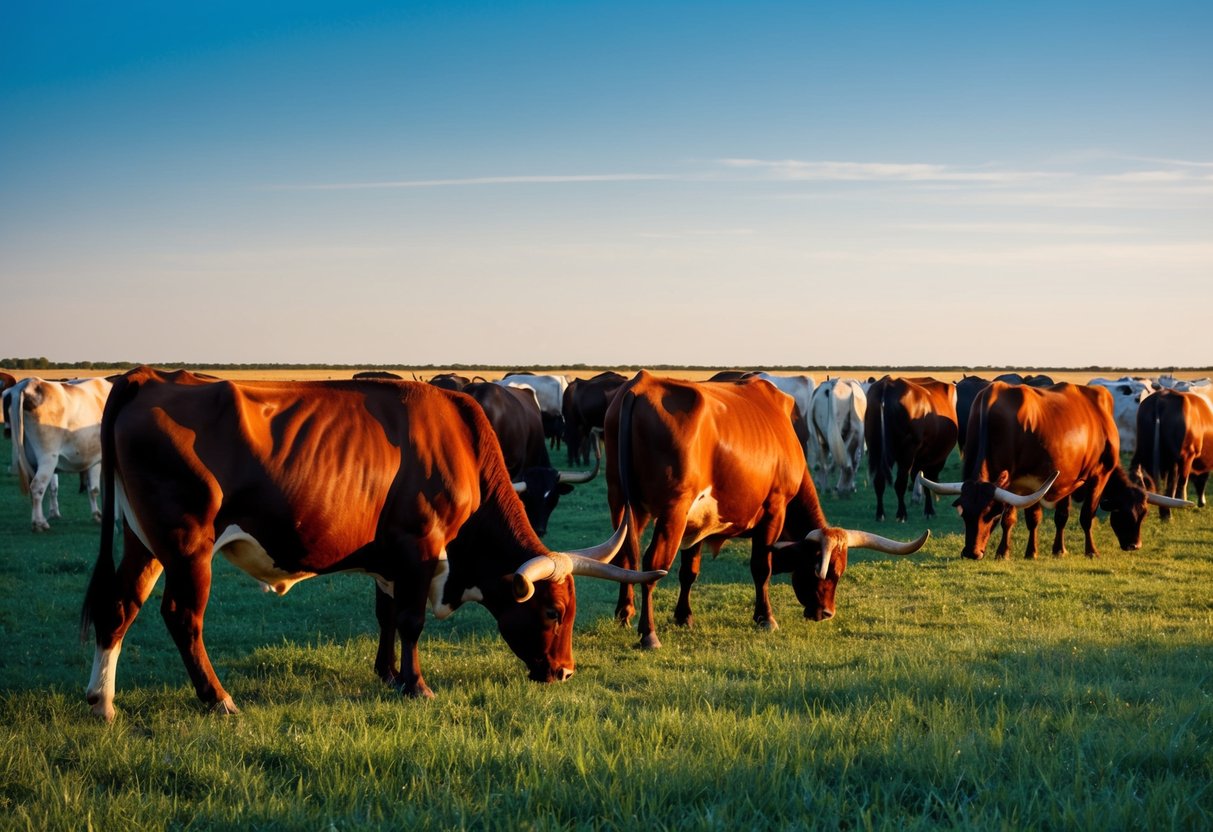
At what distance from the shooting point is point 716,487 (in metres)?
8.47

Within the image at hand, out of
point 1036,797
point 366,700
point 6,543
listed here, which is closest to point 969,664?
point 1036,797

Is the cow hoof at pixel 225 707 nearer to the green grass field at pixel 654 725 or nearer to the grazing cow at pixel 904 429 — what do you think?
the green grass field at pixel 654 725

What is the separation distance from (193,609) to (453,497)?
66.0 inches

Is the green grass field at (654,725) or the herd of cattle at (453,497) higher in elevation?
the herd of cattle at (453,497)

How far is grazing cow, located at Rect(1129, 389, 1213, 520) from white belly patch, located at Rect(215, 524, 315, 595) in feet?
51.4


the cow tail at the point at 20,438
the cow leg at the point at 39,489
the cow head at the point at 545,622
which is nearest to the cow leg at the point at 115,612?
the cow head at the point at 545,622

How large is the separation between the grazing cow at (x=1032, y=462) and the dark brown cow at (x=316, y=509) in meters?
6.86

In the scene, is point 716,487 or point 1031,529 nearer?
point 716,487

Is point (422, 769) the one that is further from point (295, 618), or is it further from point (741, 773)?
point (295, 618)

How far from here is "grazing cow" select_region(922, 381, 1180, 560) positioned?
1233 cm

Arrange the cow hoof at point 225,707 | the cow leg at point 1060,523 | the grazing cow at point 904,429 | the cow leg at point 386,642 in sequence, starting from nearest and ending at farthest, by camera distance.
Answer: the cow hoof at point 225,707 < the cow leg at point 386,642 < the cow leg at point 1060,523 < the grazing cow at point 904,429

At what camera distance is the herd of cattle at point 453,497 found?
18.9 feet

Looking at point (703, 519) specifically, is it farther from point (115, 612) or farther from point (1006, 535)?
point (1006, 535)

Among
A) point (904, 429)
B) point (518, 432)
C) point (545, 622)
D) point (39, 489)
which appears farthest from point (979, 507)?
point (39, 489)
